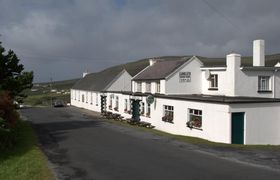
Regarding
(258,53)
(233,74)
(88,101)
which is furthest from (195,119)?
(88,101)

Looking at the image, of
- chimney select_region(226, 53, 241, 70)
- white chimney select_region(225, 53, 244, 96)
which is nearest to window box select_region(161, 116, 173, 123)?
white chimney select_region(225, 53, 244, 96)

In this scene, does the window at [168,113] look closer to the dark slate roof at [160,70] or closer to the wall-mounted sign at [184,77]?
the dark slate roof at [160,70]

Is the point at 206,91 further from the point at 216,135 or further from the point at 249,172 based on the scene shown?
the point at 249,172

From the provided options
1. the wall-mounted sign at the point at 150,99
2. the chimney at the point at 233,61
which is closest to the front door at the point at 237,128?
the chimney at the point at 233,61

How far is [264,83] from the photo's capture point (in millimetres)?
40312

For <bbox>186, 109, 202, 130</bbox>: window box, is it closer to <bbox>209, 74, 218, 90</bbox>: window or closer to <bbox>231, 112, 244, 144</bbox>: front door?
<bbox>231, 112, 244, 144</bbox>: front door

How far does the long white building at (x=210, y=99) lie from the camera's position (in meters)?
28.2

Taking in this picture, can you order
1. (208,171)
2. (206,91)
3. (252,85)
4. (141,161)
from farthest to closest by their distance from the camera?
(206,91) < (252,85) < (141,161) < (208,171)

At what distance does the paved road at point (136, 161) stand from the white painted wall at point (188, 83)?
1448 centimetres

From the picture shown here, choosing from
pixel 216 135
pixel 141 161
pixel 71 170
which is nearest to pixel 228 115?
pixel 216 135

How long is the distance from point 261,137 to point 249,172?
539 inches

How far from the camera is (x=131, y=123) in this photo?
41.7 m

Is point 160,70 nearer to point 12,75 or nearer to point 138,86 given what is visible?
point 138,86

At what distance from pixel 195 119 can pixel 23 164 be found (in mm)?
17364
